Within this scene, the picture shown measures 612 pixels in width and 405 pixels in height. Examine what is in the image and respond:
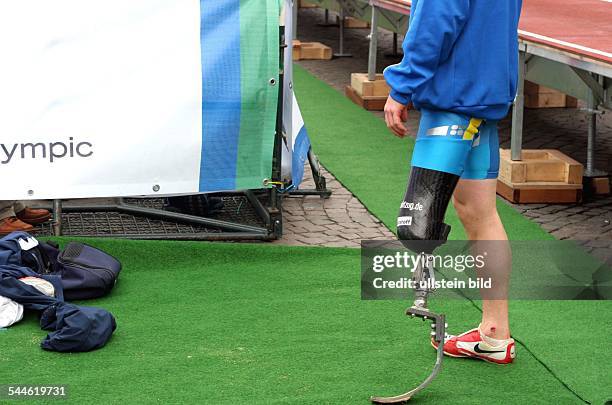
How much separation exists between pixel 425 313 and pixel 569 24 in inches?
196

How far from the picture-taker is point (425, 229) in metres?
4.51

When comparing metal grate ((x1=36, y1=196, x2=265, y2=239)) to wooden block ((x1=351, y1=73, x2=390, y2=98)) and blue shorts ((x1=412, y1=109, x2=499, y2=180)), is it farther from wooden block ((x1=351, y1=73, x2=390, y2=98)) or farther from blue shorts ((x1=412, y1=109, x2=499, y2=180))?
wooden block ((x1=351, y1=73, x2=390, y2=98))

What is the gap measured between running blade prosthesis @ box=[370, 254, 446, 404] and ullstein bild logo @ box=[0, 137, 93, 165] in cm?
271

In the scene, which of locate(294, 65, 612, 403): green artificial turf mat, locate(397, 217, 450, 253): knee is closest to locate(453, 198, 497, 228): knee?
locate(397, 217, 450, 253): knee

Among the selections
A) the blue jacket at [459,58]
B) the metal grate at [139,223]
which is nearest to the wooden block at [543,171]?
the metal grate at [139,223]

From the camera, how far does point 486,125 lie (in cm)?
473

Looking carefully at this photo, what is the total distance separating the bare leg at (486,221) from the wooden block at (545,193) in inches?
131

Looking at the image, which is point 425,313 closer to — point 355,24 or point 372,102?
point 372,102

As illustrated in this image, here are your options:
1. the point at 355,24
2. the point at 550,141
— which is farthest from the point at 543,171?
the point at 355,24

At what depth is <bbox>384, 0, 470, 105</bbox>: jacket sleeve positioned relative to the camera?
431 centimetres

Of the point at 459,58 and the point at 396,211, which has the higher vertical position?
the point at 459,58

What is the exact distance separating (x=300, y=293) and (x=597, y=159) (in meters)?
4.37

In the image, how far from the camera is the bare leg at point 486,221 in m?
4.80

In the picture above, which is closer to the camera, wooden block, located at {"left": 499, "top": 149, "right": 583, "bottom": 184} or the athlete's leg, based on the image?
the athlete's leg
